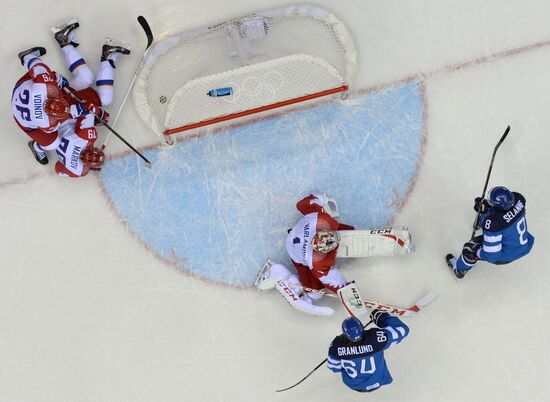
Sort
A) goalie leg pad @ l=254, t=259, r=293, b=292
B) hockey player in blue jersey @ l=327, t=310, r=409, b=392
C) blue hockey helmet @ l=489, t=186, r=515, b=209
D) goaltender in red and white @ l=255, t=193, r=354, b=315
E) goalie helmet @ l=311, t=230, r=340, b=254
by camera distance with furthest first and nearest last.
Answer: goalie leg pad @ l=254, t=259, r=293, b=292
goaltender in red and white @ l=255, t=193, r=354, b=315
goalie helmet @ l=311, t=230, r=340, b=254
hockey player in blue jersey @ l=327, t=310, r=409, b=392
blue hockey helmet @ l=489, t=186, r=515, b=209

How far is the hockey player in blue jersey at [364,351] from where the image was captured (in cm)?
388

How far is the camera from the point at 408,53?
15.3ft

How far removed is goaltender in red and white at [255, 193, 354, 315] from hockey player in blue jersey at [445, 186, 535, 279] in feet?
2.98

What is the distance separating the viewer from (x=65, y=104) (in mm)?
4195

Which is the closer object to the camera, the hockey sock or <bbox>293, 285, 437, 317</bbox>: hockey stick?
<bbox>293, 285, 437, 317</bbox>: hockey stick

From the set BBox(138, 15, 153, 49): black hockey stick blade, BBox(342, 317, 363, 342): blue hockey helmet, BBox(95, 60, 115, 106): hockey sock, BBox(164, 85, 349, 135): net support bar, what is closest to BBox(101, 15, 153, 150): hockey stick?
BBox(138, 15, 153, 49): black hockey stick blade

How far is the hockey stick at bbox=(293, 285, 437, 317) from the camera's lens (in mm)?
4297

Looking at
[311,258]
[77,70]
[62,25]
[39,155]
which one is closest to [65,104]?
[77,70]

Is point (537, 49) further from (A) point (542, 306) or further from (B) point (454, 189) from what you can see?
(A) point (542, 306)

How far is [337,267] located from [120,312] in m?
1.62

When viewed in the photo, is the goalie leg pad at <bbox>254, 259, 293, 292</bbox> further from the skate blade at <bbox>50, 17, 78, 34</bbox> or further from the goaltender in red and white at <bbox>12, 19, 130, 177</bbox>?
the skate blade at <bbox>50, 17, 78, 34</bbox>

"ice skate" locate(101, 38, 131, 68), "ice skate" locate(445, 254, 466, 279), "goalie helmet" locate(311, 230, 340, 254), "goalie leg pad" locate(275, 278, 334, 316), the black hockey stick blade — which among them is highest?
the black hockey stick blade

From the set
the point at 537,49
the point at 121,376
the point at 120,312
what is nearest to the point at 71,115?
the point at 120,312

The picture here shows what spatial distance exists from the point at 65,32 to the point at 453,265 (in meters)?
3.28
